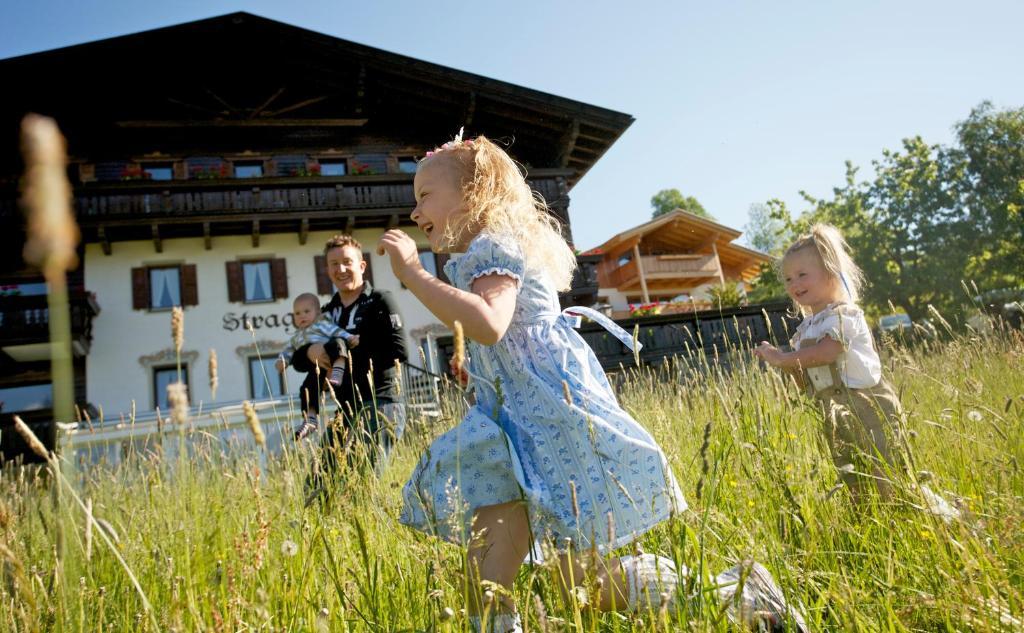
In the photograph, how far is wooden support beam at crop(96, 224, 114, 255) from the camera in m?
15.6

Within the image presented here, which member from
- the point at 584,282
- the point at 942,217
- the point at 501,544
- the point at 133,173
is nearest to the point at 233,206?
the point at 133,173

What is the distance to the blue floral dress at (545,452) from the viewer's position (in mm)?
1550

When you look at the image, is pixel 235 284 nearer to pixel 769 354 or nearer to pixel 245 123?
pixel 245 123

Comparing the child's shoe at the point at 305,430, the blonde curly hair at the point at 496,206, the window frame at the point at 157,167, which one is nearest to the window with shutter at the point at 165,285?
the window frame at the point at 157,167

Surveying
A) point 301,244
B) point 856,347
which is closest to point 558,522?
point 856,347

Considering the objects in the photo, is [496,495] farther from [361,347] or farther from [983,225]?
[983,225]

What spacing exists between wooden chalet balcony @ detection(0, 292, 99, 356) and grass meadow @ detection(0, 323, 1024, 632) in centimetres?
1444

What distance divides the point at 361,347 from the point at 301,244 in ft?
49.6

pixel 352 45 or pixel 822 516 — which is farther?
pixel 352 45

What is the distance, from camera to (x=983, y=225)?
99.9ft

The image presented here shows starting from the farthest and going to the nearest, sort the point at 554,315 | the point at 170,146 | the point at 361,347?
the point at 170,146, the point at 361,347, the point at 554,315

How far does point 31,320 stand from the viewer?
14477mm

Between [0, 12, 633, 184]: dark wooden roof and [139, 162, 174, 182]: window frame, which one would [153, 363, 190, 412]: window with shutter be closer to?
[139, 162, 174, 182]: window frame

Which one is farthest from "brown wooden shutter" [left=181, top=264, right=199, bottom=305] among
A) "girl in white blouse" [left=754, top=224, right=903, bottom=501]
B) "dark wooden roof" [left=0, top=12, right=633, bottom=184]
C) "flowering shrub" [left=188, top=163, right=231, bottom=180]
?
"girl in white blouse" [left=754, top=224, right=903, bottom=501]
